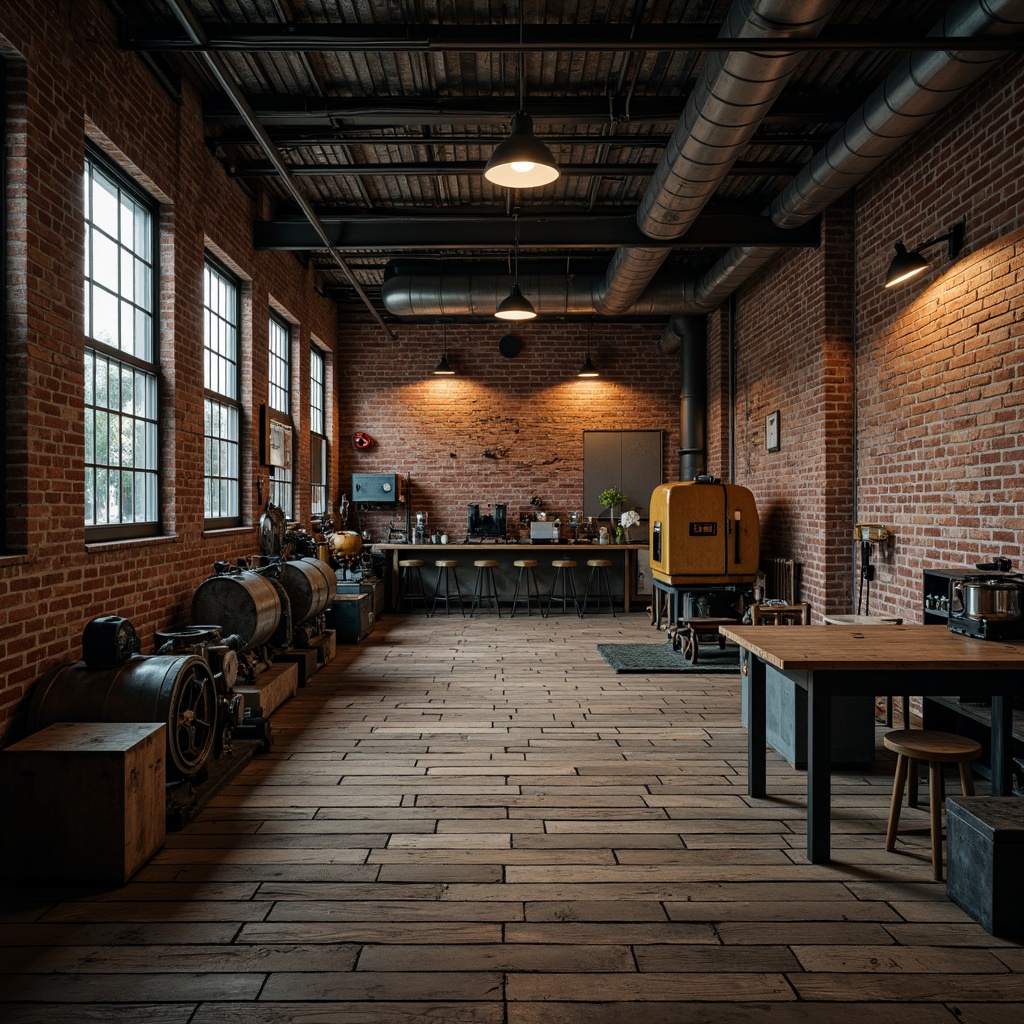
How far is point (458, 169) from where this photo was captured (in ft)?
22.8

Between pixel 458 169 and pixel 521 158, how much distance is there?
9.60 ft

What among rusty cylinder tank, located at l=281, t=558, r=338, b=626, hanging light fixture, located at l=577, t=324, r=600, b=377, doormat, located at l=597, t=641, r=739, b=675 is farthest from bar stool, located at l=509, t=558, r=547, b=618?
rusty cylinder tank, located at l=281, t=558, r=338, b=626

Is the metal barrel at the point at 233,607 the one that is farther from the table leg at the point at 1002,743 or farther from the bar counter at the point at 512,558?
the bar counter at the point at 512,558

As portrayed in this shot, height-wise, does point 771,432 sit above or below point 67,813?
above

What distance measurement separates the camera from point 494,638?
880 cm

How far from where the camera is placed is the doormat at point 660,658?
7.05 m

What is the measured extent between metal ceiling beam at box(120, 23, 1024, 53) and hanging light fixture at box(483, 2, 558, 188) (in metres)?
0.29

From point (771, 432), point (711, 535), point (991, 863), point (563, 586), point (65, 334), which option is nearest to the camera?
point (991, 863)

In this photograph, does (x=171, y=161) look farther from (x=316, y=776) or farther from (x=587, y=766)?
(x=587, y=766)

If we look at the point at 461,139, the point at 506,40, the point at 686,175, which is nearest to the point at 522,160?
the point at 506,40

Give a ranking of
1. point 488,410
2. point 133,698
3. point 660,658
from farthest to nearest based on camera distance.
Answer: point 488,410
point 660,658
point 133,698

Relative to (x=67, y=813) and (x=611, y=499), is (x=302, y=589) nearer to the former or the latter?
(x=67, y=813)

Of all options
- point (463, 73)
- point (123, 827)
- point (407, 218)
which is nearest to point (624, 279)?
point (407, 218)

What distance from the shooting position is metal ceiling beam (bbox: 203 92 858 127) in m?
5.73
